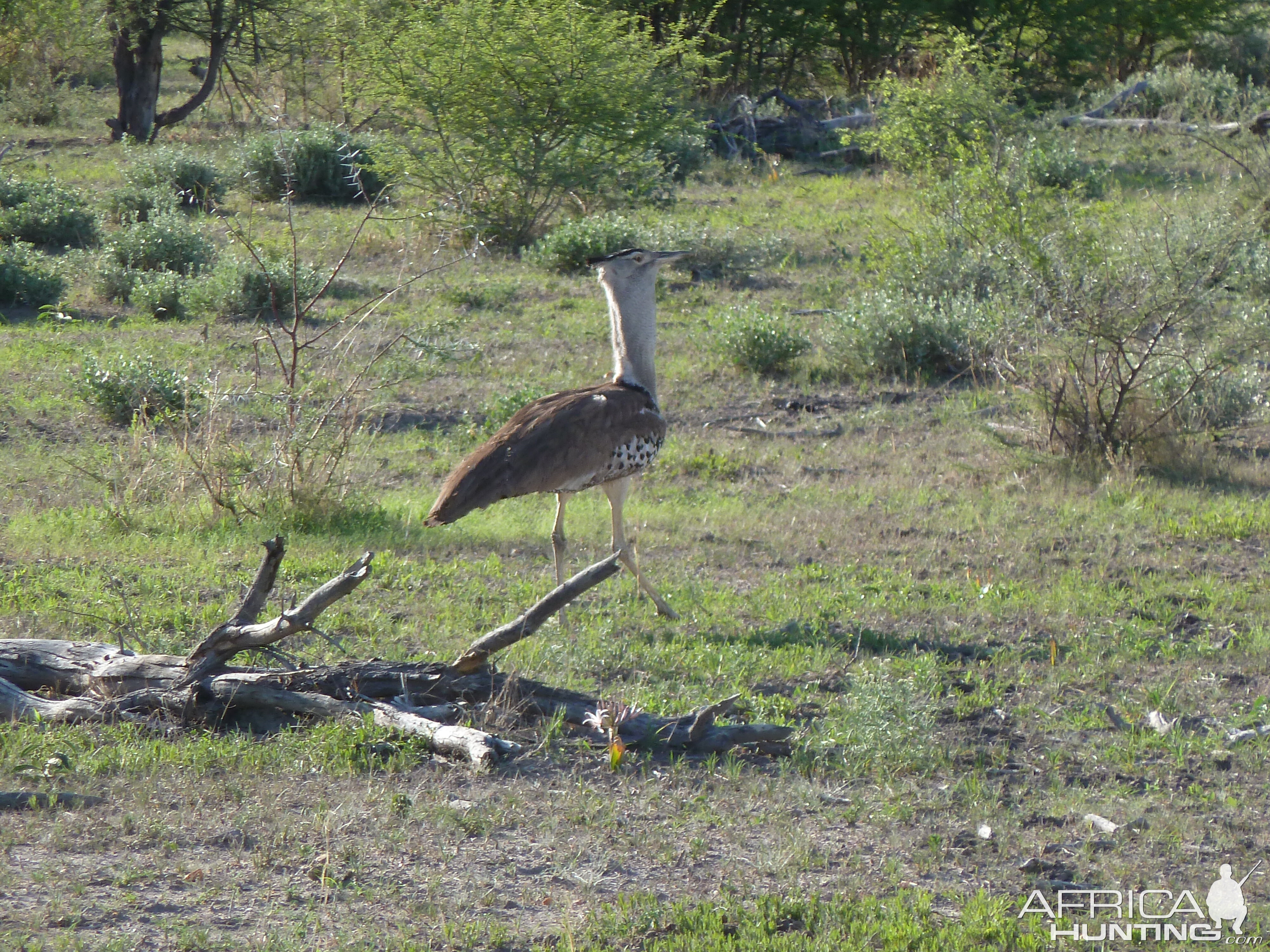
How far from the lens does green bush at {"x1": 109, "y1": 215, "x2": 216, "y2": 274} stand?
13.1 m

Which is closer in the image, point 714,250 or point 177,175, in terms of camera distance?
point 714,250

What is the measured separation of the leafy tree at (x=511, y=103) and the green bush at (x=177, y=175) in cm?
276

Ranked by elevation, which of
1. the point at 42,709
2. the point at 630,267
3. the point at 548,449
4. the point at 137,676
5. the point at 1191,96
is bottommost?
the point at 42,709

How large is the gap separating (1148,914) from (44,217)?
13.9m

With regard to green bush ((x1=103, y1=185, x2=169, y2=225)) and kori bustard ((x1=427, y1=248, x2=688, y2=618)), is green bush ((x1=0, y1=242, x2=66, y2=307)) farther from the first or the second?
kori bustard ((x1=427, y1=248, x2=688, y2=618))

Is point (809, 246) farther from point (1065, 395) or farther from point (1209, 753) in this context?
point (1209, 753)

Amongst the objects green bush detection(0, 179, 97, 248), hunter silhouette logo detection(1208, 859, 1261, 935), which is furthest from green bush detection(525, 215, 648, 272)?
hunter silhouette logo detection(1208, 859, 1261, 935)

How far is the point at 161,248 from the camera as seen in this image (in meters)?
13.3

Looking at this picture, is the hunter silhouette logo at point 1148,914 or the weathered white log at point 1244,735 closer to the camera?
the hunter silhouette logo at point 1148,914

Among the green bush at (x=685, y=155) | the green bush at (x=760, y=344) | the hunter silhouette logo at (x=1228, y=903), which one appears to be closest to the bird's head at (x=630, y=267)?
the green bush at (x=760, y=344)

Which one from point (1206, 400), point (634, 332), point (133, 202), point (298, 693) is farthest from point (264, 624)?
point (133, 202)

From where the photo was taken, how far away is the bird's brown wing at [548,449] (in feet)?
20.1

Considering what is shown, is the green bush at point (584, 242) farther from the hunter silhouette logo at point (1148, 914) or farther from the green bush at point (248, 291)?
the hunter silhouette logo at point (1148, 914)

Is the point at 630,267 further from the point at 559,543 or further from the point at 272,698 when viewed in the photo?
the point at 272,698
